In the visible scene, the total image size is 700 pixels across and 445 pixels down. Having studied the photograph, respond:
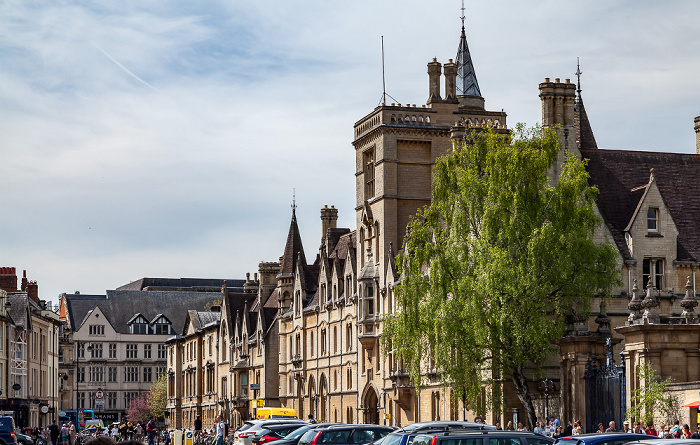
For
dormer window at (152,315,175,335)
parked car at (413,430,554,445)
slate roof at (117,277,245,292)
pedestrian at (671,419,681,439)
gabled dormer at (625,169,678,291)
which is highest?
slate roof at (117,277,245,292)

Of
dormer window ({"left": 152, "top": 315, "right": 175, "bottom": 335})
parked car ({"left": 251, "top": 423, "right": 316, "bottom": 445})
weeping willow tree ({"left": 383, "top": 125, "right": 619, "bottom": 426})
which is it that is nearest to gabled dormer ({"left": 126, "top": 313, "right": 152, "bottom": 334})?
dormer window ({"left": 152, "top": 315, "right": 175, "bottom": 335})

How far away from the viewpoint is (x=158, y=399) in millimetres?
122188

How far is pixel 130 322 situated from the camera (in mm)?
133125

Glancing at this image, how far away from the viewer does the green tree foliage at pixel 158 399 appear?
121812mm

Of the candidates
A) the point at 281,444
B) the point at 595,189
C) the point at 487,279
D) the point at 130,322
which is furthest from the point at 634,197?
the point at 130,322

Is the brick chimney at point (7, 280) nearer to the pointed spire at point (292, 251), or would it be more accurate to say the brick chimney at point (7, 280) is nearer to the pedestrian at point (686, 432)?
the pointed spire at point (292, 251)

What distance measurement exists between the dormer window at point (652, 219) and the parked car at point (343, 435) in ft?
74.0

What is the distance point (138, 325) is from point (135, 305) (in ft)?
9.18


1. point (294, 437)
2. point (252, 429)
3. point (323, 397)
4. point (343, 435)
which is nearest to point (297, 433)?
point (294, 437)

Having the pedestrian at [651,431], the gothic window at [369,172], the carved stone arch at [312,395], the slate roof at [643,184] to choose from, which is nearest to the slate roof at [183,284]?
the carved stone arch at [312,395]

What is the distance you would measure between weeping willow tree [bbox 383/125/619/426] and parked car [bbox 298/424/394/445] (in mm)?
11641

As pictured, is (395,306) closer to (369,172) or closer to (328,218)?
(369,172)

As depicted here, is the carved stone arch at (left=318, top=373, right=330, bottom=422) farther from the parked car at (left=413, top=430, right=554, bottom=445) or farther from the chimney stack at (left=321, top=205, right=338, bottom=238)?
the parked car at (left=413, top=430, right=554, bottom=445)

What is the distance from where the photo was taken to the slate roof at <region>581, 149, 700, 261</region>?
4897 cm
